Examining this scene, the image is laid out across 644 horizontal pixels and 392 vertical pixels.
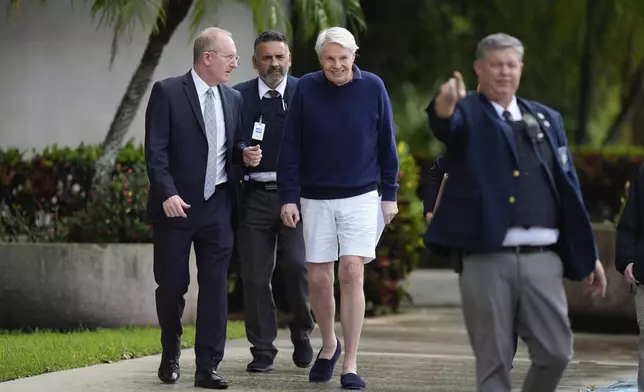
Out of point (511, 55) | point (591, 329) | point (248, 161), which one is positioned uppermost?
point (511, 55)

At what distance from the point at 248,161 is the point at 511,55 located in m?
2.68

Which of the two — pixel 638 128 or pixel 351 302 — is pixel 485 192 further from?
pixel 638 128

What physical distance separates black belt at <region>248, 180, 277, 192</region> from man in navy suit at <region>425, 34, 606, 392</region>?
3233 millimetres

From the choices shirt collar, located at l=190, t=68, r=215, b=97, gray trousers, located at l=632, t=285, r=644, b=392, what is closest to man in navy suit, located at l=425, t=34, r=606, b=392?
gray trousers, located at l=632, t=285, r=644, b=392

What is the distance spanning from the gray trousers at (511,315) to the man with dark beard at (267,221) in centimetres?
337

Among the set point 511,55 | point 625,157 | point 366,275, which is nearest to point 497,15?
point 625,157

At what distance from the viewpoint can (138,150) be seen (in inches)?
527

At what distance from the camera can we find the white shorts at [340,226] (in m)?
8.65

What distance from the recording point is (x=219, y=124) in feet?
28.5

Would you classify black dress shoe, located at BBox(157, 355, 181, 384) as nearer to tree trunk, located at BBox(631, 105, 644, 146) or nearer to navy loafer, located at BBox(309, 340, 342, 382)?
navy loafer, located at BBox(309, 340, 342, 382)

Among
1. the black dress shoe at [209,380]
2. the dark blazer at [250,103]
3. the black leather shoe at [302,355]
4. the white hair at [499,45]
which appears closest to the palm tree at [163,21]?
the dark blazer at [250,103]

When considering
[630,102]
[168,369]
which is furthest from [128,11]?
[630,102]

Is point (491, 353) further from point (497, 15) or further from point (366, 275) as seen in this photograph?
point (497, 15)

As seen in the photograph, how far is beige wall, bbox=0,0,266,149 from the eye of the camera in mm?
14477
